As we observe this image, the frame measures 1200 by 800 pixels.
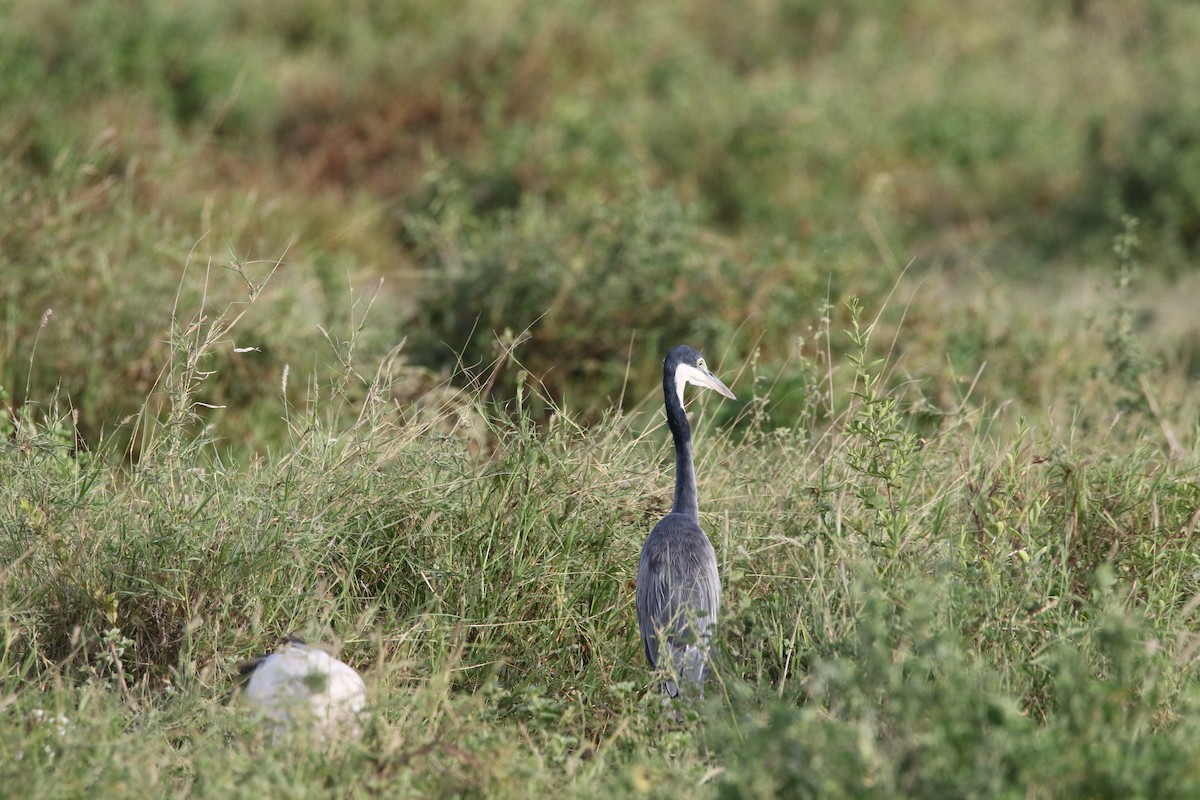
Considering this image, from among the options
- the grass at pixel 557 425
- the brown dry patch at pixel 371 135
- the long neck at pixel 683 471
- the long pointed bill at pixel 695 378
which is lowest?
the brown dry patch at pixel 371 135

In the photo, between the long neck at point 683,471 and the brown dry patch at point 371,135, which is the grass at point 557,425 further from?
the long neck at point 683,471

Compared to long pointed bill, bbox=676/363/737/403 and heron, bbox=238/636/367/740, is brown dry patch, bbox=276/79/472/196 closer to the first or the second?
long pointed bill, bbox=676/363/737/403

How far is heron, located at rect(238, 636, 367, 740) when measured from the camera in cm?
304

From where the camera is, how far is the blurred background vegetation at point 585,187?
5969 millimetres

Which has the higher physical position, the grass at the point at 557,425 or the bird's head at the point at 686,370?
the bird's head at the point at 686,370

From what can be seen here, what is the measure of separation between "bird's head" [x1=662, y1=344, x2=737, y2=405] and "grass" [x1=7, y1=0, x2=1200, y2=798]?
1.05 feet

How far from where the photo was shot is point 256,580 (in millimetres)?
3674

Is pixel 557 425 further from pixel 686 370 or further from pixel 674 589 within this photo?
pixel 674 589

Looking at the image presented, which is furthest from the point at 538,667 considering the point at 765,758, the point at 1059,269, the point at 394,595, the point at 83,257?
the point at 1059,269

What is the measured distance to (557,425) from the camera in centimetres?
422

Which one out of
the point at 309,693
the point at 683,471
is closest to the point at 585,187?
the point at 683,471

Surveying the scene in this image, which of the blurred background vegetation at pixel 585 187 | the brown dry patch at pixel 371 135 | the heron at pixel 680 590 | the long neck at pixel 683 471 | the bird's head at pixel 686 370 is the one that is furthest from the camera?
the brown dry patch at pixel 371 135

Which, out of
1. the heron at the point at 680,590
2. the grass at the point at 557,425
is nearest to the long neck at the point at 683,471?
the heron at the point at 680,590

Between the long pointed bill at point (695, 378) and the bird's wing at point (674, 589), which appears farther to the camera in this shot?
the long pointed bill at point (695, 378)
